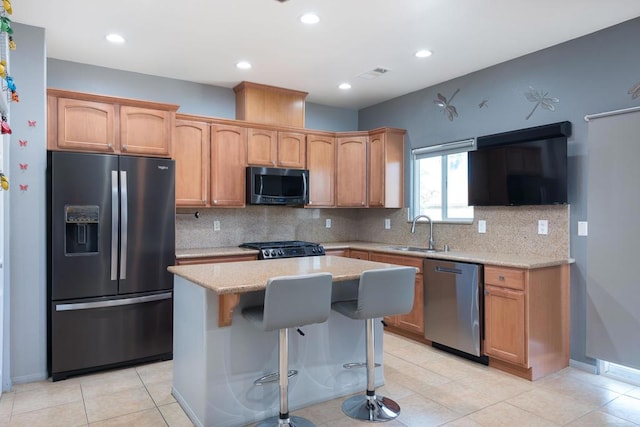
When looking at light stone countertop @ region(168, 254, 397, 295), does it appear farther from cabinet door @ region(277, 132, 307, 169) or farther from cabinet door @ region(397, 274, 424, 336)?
cabinet door @ region(277, 132, 307, 169)

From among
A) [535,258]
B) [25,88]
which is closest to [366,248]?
[535,258]

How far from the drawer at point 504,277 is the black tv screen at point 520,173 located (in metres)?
0.68

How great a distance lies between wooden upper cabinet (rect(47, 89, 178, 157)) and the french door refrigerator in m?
0.20

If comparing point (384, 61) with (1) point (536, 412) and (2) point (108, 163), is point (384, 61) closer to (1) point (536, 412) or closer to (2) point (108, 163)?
(2) point (108, 163)

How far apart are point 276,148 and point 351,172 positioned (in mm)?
1002

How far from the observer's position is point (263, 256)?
4164 millimetres

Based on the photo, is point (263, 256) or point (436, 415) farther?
point (263, 256)

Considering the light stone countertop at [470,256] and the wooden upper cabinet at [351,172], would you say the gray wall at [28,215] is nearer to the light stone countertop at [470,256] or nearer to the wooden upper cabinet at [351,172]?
the light stone countertop at [470,256]

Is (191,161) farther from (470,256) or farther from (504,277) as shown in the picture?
(504,277)

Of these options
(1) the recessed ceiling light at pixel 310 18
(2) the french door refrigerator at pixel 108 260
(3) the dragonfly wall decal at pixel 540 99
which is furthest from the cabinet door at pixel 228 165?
(3) the dragonfly wall decal at pixel 540 99

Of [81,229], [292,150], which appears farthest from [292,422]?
[292,150]

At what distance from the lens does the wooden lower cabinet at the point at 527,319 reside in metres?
3.14

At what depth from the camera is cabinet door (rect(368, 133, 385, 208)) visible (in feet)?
16.2

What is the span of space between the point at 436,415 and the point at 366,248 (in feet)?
7.29
